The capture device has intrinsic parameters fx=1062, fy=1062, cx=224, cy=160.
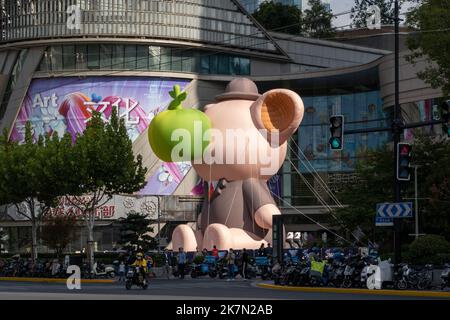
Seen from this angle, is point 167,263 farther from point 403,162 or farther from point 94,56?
point 94,56

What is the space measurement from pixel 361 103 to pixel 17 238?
27303 mm

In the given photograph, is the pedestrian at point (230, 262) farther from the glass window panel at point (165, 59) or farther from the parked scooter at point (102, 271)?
the glass window panel at point (165, 59)

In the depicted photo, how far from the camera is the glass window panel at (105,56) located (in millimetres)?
75375

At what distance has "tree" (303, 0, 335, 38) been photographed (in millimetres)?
98000

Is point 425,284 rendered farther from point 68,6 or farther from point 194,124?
point 68,6

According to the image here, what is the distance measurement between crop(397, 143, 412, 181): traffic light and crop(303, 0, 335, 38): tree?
68265mm

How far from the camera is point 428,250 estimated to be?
35.2 metres

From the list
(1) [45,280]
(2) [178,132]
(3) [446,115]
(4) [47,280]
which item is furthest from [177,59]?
(3) [446,115]

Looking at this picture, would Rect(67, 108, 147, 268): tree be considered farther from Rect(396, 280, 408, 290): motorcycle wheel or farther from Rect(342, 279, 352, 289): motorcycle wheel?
Rect(396, 280, 408, 290): motorcycle wheel

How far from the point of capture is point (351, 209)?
50156 mm

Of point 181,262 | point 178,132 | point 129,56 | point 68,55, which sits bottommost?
point 181,262

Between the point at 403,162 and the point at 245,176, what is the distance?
1935 centimetres

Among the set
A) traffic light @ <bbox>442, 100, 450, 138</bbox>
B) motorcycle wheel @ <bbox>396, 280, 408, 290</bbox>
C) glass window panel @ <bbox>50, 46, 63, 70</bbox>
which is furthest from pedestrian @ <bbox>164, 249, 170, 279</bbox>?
glass window panel @ <bbox>50, 46, 63, 70</bbox>

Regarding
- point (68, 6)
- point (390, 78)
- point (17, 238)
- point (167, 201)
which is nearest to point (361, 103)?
point (390, 78)
